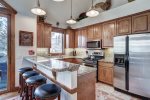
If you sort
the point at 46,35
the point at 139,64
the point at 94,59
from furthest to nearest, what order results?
the point at 46,35
the point at 94,59
the point at 139,64

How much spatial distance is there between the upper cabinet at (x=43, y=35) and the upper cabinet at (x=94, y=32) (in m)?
1.96

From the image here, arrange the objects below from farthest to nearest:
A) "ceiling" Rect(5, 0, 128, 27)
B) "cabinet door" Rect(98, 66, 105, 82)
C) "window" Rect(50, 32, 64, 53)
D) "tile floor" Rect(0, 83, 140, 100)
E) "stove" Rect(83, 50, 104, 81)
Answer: "window" Rect(50, 32, 64, 53)
"stove" Rect(83, 50, 104, 81)
"cabinet door" Rect(98, 66, 105, 82)
"ceiling" Rect(5, 0, 128, 27)
"tile floor" Rect(0, 83, 140, 100)

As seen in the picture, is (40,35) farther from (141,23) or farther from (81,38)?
(141,23)

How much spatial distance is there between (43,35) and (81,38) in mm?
2035

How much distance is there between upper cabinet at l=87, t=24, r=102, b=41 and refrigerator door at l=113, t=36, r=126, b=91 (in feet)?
4.06

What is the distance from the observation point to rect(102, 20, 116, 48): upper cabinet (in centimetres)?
421

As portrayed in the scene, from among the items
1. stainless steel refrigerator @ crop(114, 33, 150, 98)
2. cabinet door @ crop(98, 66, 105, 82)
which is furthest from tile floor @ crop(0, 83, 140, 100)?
cabinet door @ crop(98, 66, 105, 82)

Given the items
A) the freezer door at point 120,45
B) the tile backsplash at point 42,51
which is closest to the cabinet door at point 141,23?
the freezer door at point 120,45

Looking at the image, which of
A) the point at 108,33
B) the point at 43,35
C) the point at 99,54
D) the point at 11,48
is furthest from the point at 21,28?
the point at 99,54

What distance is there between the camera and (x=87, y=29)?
5.54 metres

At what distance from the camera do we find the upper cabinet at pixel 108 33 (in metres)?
4.21

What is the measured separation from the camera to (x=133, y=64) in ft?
10.5

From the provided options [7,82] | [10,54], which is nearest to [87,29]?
[10,54]

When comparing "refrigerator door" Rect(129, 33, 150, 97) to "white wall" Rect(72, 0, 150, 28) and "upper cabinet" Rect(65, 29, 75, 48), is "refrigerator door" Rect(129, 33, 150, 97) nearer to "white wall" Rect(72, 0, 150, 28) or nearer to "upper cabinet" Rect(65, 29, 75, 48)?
"white wall" Rect(72, 0, 150, 28)
